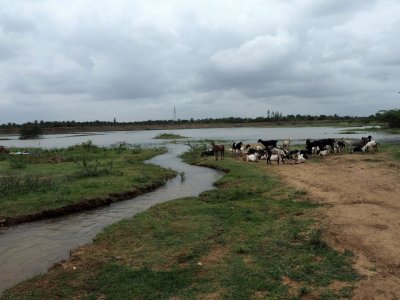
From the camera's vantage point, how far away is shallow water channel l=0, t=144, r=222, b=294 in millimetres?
9516

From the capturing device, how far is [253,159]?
28.2 m

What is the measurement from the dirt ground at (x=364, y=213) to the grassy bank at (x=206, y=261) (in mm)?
409

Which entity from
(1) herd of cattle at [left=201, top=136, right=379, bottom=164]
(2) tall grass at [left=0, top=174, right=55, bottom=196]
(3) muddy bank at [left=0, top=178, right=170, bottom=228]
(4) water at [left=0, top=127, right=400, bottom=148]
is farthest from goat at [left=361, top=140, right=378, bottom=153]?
(2) tall grass at [left=0, top=174, right=55, bottom=196]

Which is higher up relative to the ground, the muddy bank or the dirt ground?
the dirt ground

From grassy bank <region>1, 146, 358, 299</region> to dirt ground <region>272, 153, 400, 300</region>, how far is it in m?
0.41

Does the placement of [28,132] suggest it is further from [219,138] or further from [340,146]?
[340,146]

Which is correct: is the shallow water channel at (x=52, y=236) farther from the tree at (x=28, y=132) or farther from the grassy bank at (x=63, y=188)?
the tree at (x=28, y=132)

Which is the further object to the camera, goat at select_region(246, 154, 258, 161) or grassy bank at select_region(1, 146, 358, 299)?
goat at select_region(246, 154, 258, 161)

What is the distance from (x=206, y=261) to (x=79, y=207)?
8.41m

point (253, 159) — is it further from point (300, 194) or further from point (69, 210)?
point (69, 210)

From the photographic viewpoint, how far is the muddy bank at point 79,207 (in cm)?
1360

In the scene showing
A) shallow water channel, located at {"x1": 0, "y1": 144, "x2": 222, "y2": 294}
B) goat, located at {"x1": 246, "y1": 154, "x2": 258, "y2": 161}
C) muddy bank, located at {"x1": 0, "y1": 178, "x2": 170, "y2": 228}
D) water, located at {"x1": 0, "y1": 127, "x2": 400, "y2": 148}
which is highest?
goat, located at {"x1": 246, "y1": 154, "x2": 258, "y2": 161}

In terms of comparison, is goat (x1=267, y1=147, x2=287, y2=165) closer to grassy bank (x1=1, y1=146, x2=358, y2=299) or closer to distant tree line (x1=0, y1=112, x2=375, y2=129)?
grassy bank (x1=1, y1=146, x2=358, y2=299)

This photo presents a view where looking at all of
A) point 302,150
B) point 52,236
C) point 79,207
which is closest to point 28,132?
A: point 302,150
